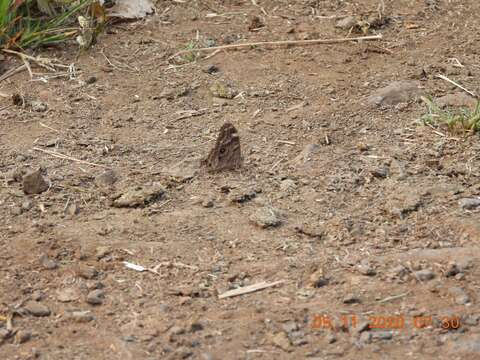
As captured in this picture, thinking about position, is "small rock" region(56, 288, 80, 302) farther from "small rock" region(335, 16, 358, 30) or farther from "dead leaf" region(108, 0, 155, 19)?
"small rock" region(335, 16, 358, 30)

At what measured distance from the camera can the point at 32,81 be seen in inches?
190

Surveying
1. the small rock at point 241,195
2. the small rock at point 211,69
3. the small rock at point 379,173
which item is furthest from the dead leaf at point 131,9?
the small rock at point 379,173

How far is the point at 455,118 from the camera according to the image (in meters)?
4.15

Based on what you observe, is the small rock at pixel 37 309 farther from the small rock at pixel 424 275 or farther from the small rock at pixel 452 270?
the small rock at pixel 452 270

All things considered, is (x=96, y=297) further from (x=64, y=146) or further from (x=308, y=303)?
(x=64, y=146)

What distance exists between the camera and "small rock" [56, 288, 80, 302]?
3.17m

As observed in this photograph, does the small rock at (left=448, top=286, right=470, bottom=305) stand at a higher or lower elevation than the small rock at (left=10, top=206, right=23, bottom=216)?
lower

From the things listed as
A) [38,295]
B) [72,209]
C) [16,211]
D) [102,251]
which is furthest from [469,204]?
[16,211]

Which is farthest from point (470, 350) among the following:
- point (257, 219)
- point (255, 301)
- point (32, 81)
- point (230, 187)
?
point (32, 81)

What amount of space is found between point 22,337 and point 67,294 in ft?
0.88

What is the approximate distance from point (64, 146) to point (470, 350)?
2.14 meters
